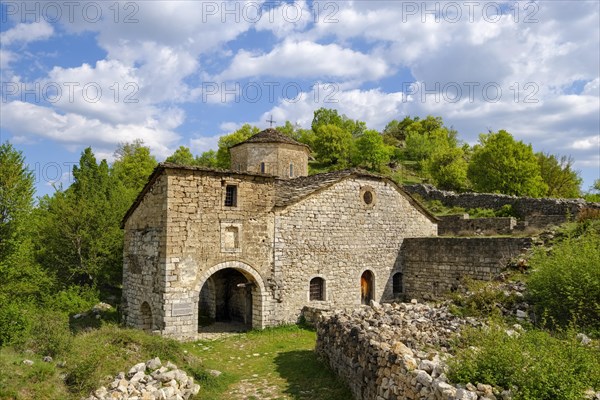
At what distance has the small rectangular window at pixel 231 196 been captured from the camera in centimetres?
1576

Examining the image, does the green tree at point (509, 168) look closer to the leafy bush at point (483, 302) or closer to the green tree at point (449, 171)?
the green tree at point (449, 171)

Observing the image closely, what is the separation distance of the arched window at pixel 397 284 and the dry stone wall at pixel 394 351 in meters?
8.41

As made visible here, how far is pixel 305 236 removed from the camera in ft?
56.3

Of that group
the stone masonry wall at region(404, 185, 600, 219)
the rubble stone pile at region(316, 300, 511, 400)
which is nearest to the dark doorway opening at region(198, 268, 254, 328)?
the rubble stone pile at region(316, 300, 511, 400)

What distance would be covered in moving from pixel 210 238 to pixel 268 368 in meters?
5.09

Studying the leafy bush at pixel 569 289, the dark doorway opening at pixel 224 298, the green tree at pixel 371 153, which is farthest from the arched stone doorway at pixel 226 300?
the green tree at pixel 371 153

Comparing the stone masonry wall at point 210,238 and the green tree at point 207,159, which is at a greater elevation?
the green tree at point 207,159

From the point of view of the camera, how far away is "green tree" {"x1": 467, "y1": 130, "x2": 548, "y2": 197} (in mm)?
32688

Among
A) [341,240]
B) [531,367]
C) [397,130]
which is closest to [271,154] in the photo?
[341,240]

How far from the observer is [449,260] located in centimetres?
1817

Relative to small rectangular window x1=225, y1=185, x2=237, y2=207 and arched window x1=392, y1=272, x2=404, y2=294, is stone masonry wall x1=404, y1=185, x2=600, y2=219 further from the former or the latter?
small rectangular window x1=225, y1=185, x2=237, y2=207

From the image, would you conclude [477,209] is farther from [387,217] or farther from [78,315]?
[78,315]

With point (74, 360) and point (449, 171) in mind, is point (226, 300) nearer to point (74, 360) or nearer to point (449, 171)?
point (74, 360)

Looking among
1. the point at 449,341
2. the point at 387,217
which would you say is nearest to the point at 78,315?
the point at 387,217
